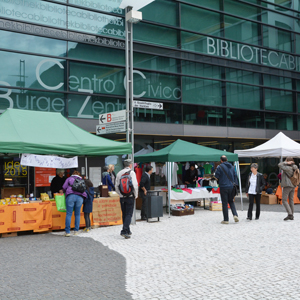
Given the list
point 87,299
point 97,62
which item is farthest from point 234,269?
point 97,62

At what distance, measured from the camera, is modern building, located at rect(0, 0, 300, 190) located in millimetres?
16719

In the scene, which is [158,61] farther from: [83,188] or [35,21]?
[83,188]

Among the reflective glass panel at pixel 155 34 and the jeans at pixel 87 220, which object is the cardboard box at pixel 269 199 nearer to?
the reflective glass panel at pixel 155 34

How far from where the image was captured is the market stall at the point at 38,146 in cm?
962

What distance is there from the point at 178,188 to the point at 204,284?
9.66 metres

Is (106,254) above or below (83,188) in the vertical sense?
below

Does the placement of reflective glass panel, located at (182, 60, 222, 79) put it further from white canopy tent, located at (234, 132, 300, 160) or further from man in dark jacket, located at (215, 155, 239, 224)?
man in dark jacket, located at (215, 155, 239, 224)

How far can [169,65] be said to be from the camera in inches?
808

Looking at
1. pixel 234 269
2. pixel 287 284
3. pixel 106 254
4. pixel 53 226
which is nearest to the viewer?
pixel 287 284

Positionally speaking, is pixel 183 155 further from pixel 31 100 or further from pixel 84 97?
pixel 31 100

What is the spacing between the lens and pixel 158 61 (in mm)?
20219

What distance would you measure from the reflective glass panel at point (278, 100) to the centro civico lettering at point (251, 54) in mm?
1732

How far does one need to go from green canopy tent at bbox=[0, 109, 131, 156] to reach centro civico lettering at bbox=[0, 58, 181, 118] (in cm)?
495

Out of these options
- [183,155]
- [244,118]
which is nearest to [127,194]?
[183,155]
